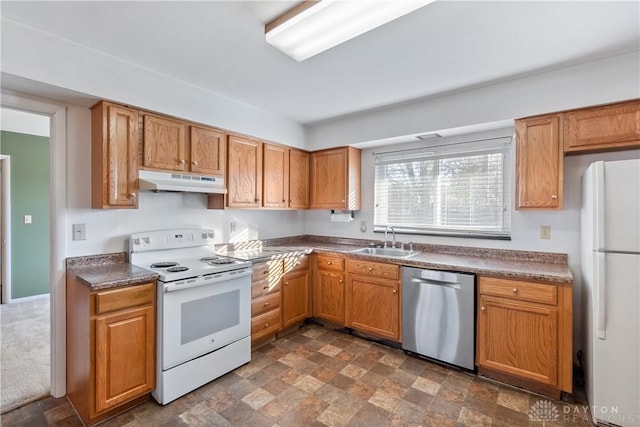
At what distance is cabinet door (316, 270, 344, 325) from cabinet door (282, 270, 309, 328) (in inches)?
5.7

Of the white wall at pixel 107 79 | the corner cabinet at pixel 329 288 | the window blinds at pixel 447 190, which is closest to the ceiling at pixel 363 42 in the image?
the white wall at pixel 107 79

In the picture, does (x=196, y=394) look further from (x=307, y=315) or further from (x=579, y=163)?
(x=579, y=163)

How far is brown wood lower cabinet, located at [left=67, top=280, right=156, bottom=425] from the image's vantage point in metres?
1.88

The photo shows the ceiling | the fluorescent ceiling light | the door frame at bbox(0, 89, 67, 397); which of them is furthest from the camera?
the door frame at bbox(0, 89, 67, 397)

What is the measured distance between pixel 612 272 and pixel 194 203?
10.9 feet

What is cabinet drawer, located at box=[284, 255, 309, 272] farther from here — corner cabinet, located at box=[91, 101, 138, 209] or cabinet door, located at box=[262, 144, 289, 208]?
corner cabinet, located at box=[91, 101, 138, 209]

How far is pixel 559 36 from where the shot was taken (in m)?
1.90

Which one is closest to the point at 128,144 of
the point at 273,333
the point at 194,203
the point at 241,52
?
the point at 194,203

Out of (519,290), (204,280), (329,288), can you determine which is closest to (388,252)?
(329,288)

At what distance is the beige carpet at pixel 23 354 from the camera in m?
2.21

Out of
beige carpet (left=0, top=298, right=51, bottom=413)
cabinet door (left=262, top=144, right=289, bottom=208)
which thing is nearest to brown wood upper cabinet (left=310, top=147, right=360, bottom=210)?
cabinet door (left=262, top=144, right=289, bottom=208)

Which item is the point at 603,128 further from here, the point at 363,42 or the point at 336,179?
the point at 336,179

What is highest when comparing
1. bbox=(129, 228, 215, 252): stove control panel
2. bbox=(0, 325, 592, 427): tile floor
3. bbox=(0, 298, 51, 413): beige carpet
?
bbox=(129, 228, 215, 252): stove control panel

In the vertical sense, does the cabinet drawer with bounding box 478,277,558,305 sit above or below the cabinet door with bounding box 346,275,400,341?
above
